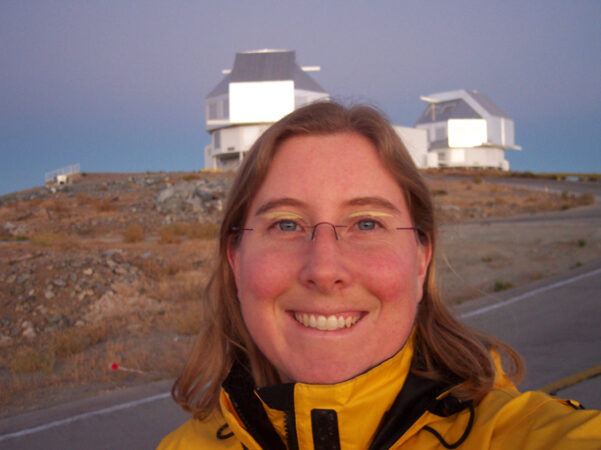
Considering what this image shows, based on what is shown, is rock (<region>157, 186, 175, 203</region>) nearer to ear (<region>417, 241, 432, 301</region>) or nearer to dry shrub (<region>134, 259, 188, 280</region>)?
dry shrub (<region>134, 259, 188, 280</region>)

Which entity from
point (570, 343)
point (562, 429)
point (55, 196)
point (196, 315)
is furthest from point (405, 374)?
point (55, 196)

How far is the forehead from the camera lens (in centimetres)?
172

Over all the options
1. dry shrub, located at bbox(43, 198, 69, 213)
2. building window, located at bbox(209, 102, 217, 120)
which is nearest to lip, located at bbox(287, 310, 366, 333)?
dry shrub, located at bbox(43, 198, 69, 213)

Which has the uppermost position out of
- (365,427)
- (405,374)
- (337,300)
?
(337,300)

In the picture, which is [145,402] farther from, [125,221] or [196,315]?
[125,221]

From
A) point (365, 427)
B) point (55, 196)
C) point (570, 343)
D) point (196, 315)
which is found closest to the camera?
point (365, 427)

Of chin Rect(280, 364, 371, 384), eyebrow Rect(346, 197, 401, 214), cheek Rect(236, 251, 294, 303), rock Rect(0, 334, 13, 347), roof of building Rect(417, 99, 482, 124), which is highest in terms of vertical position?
roof of building Rect(417, 99, 482, 124)

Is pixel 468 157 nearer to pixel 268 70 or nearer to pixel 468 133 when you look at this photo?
pixel 468 133

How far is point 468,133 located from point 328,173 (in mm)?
65797

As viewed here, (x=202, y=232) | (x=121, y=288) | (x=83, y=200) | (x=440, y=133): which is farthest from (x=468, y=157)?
(x=121, y=288)

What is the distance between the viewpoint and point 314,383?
161cm

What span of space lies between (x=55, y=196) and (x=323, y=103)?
33692 millimetres

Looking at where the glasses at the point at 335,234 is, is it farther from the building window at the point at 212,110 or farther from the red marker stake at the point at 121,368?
the building window at the point at 212,110

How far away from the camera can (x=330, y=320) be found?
1.64 metres
